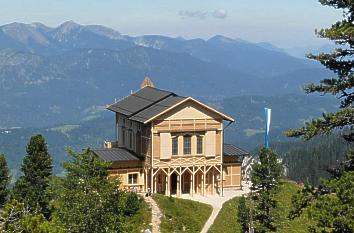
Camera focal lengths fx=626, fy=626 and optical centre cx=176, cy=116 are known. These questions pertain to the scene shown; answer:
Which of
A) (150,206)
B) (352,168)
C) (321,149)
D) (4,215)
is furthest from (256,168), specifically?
(321,149)

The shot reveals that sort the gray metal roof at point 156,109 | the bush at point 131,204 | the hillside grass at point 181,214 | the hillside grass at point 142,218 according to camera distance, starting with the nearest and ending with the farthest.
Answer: the bush at point 131,204
the hillside grass at point 142,218
the hillside grass at point 181,214
the gray metal roof at point 156,109

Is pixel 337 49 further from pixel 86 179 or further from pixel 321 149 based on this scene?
pixel 321 149

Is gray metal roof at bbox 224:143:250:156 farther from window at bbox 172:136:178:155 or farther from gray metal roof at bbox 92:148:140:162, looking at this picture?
gray metal roof at bbox 92:148:140:162

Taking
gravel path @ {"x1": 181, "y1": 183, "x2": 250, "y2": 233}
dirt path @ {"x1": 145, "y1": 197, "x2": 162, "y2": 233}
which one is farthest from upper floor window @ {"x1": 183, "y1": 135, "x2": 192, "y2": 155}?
dirt path @ {"x1": 145, "y1": 197, "x2": 162, "y2": 233}

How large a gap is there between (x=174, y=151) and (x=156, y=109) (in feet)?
14.0

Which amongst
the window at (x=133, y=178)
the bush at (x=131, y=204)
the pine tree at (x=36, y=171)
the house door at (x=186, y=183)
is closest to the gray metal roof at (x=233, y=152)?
the house door at (x=186, y=183)

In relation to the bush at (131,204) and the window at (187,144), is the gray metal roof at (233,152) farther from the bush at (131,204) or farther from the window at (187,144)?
the bush at (131,204)

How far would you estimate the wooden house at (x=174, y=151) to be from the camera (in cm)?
5656

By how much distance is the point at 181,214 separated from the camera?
51250mm

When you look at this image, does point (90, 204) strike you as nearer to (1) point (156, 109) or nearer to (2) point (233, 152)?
(1) point (156, 109)

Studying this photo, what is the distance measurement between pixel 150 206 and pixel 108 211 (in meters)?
25.5

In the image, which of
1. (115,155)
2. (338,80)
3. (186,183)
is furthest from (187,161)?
(338,80)


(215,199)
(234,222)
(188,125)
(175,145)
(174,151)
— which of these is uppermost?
(188,125)

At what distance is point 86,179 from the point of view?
30.8 metres
